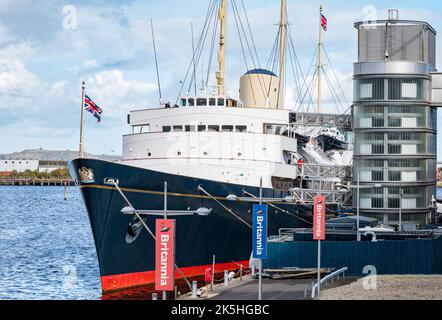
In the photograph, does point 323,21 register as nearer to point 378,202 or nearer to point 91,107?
point 378,202

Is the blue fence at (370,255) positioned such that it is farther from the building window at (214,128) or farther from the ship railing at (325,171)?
the ship railing at (325,171)

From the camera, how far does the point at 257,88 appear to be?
5922 cm

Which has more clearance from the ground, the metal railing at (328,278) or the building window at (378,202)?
the building window at (378,202)

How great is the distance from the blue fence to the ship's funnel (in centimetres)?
2161

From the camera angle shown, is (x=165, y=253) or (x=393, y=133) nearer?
(x=165, y=253)

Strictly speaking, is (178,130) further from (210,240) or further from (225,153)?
(210,240)

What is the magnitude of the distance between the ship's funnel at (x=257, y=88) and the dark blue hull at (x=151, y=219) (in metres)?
13.5

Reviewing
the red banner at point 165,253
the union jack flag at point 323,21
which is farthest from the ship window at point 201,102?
the union jack flag at point 323,21

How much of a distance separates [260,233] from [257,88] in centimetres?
3158

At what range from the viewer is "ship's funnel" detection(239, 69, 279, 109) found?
5916 cm

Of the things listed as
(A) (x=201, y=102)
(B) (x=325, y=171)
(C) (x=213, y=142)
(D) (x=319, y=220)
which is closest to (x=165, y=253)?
(D) (x=319, y=220)

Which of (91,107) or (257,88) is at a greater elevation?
(257,88)

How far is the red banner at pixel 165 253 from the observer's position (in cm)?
2355

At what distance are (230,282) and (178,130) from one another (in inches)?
628
